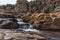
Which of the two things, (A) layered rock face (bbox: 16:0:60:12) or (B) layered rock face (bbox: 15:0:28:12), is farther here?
(B) layered rock face (bbox: 15:0:28:12)

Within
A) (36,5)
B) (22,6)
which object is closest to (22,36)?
(36,5)

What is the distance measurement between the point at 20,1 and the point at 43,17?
4625cm

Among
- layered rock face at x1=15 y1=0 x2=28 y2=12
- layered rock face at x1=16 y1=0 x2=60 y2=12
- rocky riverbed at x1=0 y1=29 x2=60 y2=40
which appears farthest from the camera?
layered rock face at x1=15 y1=0 x2=28 y2=12

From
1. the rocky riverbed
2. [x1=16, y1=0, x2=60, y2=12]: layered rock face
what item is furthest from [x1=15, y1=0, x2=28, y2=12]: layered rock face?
the rocky riverbed

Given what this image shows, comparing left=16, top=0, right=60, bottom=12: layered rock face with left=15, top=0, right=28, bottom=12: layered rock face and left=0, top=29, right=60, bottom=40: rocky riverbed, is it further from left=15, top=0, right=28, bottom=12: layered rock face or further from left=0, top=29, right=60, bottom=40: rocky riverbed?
left=0, top=29, right=60, bottom=40: rocky riverbed

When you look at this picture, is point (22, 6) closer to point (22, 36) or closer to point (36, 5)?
point (36, 5)

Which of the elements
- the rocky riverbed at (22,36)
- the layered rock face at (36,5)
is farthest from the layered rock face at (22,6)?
the rocky riverbed at (22,36)

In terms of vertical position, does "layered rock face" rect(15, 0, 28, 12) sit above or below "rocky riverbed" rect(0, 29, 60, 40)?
above

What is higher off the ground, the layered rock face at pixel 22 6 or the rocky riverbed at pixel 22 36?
the layered rock face at pixel 22 6

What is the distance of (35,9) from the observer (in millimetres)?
69188

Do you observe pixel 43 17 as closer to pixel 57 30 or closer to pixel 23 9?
pixel 57 30

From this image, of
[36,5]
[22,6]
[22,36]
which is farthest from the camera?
[22,6]

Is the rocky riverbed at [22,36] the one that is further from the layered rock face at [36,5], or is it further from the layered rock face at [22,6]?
the layered rock face at [22,6]

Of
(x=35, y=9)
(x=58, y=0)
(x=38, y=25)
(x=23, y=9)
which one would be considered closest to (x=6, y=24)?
(x=38, y=25)
